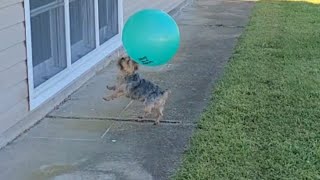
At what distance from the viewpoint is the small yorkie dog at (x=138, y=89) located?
5398 mm

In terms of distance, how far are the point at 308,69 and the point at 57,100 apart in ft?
9.60

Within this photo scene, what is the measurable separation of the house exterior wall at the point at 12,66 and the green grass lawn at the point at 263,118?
1304 millimetres

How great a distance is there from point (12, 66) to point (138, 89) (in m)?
1.04

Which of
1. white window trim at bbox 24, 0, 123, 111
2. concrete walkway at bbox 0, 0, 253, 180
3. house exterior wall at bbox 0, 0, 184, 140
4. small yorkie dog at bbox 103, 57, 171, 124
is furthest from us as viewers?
small yorkie dog at bbox 103, 57, 171, 124

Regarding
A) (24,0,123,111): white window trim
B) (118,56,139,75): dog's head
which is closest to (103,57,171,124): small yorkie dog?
(118,56,139,75): dog's head

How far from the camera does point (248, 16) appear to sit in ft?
37.0

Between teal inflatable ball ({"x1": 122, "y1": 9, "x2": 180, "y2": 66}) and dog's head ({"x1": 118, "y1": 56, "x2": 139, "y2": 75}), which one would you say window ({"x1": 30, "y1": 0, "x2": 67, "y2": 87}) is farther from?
teal inflatable ball ({"x1": 122, "y1": 9, "x2": 180, "y2": 66})

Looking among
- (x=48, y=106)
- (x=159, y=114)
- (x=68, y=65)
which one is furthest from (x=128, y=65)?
(x=68, y=65)

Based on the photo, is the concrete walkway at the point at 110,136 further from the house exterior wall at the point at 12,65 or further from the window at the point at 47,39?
the window at the point at 47,39

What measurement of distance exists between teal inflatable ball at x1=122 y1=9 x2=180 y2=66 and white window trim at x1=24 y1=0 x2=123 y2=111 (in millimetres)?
763

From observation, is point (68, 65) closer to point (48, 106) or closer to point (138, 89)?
point (48, 106)

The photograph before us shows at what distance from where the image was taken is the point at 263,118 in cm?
559

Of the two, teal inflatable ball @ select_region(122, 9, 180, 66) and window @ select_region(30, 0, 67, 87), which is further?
window @ select_region(30, 0, 67, 87)

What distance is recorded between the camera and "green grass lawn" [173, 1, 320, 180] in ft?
14.8
